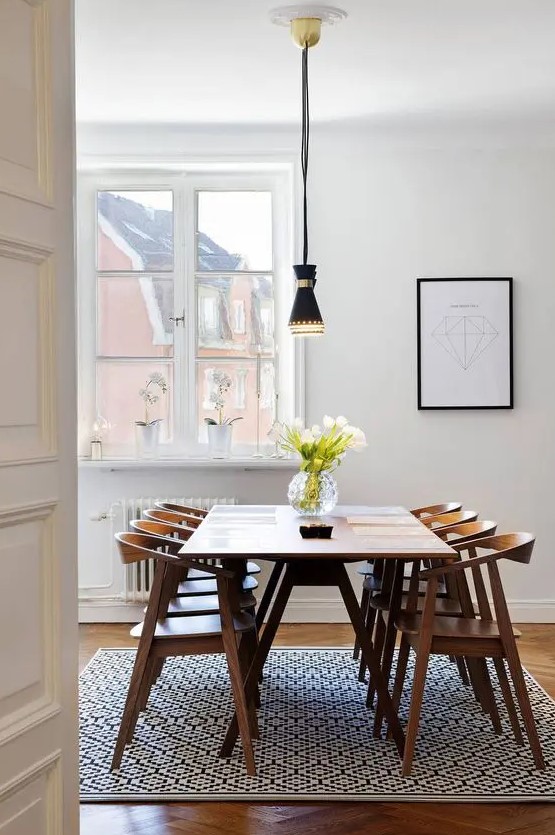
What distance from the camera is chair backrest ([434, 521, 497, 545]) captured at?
414cm

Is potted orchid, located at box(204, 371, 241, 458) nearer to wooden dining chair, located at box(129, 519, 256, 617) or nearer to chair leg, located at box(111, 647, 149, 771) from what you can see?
wooden dining chair, located at box(129, 519, 256, 617)

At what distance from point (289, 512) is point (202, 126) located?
2334 mm

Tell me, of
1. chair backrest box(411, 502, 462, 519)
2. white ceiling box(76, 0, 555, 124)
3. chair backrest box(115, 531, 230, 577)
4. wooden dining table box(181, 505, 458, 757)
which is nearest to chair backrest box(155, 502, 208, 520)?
wooden dining table box(181, 505, 458, 757)

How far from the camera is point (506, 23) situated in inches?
157

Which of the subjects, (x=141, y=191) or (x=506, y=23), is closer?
(x=506, y=23)

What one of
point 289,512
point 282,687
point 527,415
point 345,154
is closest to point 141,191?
point 345,154

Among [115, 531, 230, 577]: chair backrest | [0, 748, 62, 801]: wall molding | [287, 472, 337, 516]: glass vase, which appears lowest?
[0, 748, 62, 801]: wall molding

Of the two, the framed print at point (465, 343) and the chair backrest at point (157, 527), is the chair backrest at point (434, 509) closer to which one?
the framed print at point (465, 343)

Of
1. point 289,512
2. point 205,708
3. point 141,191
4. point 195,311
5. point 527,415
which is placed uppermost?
point 141,191

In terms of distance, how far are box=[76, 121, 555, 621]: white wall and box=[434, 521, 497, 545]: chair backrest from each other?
1.26m

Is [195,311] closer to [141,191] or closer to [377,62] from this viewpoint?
[141,191]

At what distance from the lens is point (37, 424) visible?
74.5 inches

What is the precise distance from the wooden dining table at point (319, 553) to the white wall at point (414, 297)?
1.34 metres

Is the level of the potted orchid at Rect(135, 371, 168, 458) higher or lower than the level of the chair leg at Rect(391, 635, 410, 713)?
higher
